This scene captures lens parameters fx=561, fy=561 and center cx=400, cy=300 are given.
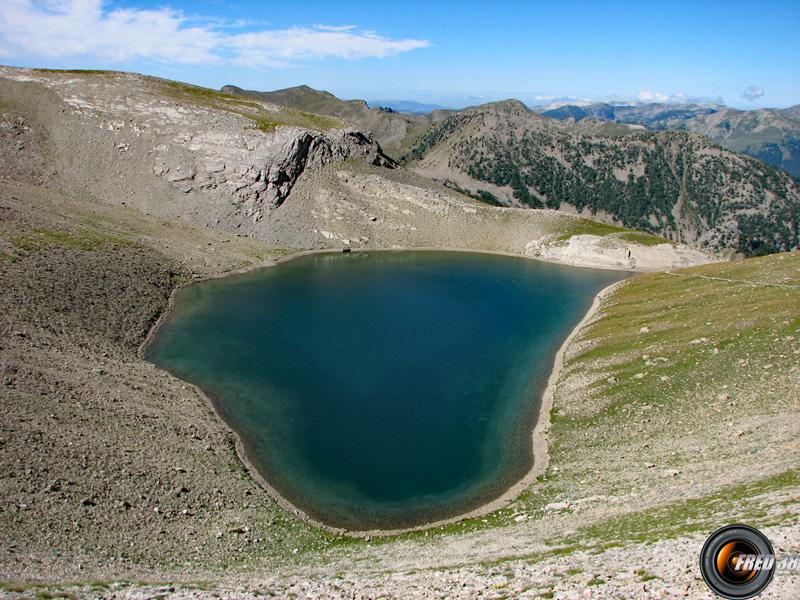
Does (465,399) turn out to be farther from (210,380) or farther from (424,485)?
(210,380)

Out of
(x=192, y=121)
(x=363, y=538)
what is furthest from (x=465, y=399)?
(x=192, y=121)

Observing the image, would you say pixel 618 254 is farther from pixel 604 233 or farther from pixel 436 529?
pixel 436 529

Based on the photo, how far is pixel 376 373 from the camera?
4591 centimetres

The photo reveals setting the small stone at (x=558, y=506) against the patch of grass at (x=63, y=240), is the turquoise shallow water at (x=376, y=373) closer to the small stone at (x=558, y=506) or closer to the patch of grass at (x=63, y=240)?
the small stone at (x=558, y=506)

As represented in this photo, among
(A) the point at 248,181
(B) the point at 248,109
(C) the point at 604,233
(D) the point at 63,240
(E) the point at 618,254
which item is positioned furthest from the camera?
(B) the point at 248,109

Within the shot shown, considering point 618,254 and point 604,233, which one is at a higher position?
point 604,233

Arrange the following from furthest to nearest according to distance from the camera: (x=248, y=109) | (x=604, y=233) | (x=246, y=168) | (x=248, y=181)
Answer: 1. (x=248, y=109)
2. (x=604, y=233)
3. (x=246, y=168)
4. (x=248, y=181)

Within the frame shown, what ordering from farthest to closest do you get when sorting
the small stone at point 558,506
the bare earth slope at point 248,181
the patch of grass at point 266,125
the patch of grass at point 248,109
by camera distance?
1. the patch of grass at point 248,109
2. the patch of grass at point 266,125
3. the bare earth slope at point 248,181
4. the small stone at point 558,506

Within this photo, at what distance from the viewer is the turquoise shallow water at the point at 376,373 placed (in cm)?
3266

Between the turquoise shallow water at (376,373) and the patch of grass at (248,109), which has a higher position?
the patch of grass at (248,109)

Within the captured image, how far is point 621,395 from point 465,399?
1100 cm

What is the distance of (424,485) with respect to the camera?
106ft

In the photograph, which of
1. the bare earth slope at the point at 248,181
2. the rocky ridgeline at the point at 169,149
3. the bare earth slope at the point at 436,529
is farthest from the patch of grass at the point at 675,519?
the rocky ridgeline at the point at 169,149

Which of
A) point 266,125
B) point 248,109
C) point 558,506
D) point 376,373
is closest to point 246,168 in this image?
point 266,125
